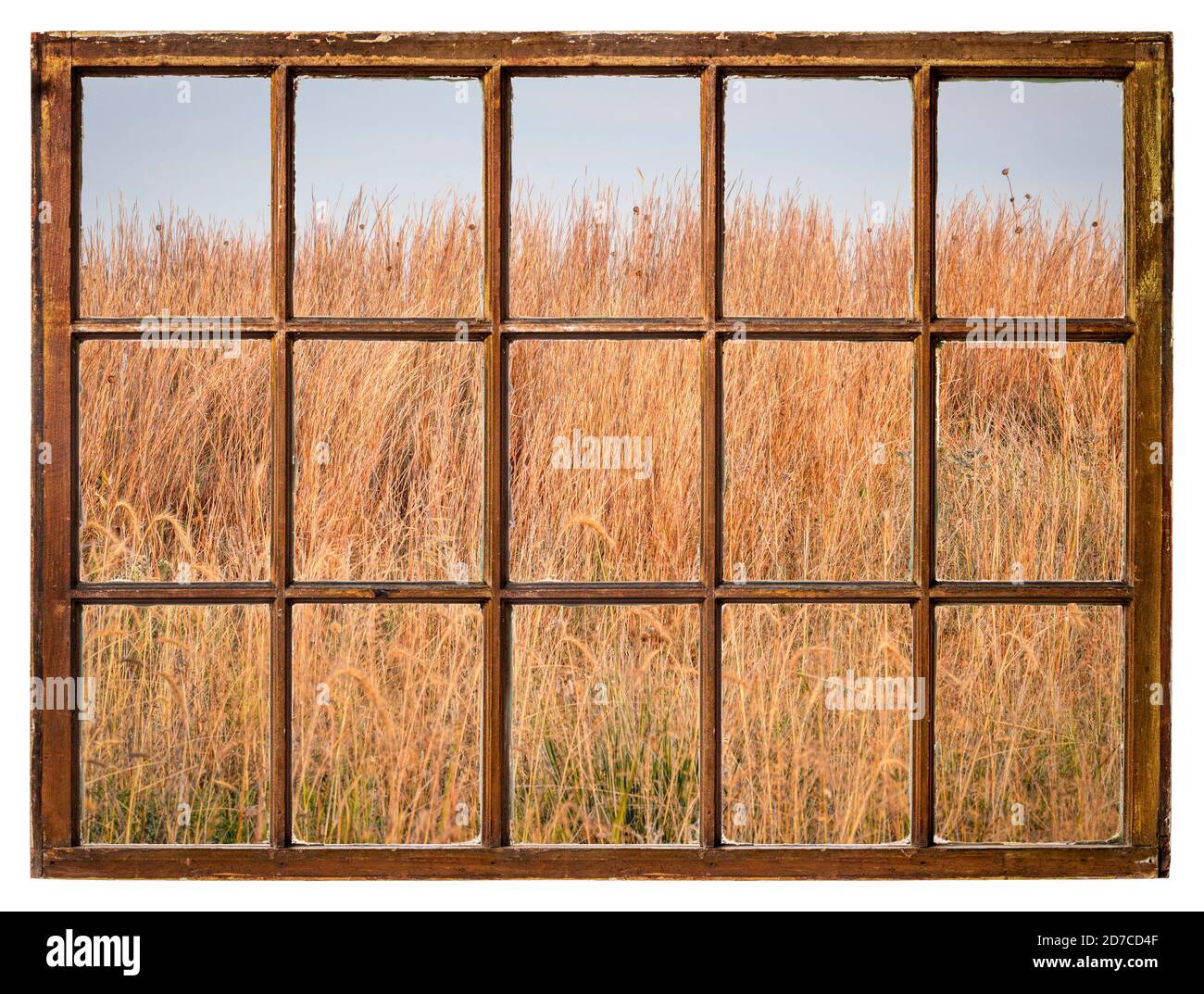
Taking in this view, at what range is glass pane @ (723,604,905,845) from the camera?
2549 millimetres

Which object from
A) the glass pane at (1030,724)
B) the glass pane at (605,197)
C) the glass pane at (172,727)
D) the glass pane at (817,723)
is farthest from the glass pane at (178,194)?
the glass pane at (1030,724)

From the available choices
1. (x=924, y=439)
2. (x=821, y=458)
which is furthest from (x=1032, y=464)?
(x=821, y=458)

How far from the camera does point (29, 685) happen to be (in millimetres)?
2512

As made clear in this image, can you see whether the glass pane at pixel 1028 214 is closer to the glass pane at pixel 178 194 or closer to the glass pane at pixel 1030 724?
the glass pane at pixel 1030 724

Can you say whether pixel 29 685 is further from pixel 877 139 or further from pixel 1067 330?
pixel 1067 330

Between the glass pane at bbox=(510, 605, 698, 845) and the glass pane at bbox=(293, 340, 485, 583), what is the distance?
0.26 meters

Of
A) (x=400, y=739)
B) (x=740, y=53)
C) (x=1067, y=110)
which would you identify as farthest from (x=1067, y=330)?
(x=400, y=739)

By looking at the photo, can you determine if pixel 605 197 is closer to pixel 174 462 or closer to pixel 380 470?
pixel 380 470

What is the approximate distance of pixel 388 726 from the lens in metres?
2.56

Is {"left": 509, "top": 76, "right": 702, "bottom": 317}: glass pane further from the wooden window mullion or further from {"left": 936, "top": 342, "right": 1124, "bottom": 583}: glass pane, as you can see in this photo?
{"left": 936, "top": 342, "right": 1124, "bottom": 583}: glass pane

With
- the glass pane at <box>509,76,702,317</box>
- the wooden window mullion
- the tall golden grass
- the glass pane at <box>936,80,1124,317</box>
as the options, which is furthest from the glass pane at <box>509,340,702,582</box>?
the glass pane at <box>936,80,1124,317</box>

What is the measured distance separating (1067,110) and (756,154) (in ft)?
2.06

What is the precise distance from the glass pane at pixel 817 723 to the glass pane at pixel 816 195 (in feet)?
2.04

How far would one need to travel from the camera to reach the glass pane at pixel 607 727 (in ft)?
8.33
